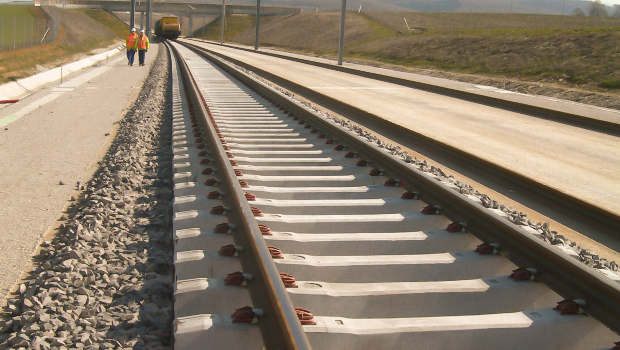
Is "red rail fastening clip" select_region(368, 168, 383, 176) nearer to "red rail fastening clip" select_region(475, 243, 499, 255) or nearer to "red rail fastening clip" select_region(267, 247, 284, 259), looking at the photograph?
"red rail fastening clip" select_region(475, 243, 499, 255)

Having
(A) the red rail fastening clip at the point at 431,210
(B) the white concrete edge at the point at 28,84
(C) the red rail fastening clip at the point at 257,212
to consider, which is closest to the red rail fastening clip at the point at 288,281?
(C) the red rail fastening clip at the point at 257,212

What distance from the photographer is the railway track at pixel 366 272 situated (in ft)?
11.5

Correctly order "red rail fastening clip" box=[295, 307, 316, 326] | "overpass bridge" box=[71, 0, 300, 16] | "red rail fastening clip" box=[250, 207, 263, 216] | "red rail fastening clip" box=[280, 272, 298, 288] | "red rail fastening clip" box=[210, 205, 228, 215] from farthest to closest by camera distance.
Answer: "overpass bridge" box=[71, 0, 300, 16] < "red rail fastening clip" box=[210, 205, 228, 215] < "red rail fastening clip" box=[250, 207, 263, 216] < "red rail fastening clip" box=[280, 272, 298, 288] < "red rail fastening clip" box=[295, 307, 316, 326]

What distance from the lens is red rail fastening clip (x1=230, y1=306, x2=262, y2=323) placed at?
356cm

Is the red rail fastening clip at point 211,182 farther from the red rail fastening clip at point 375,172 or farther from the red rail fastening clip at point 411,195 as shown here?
the red rail fastening clip at point 411,195

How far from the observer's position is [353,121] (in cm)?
1454

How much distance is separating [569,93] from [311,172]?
62.6ft

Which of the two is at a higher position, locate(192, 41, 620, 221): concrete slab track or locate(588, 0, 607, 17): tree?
locate(588, 0, 607, 17): tree

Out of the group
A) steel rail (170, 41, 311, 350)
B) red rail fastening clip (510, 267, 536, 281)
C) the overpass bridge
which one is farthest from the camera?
the overpass bridge

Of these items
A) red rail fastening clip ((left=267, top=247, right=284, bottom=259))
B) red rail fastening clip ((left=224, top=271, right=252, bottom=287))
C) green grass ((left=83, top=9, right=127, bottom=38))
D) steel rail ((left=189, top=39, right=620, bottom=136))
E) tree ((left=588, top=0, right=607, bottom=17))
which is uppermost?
tree ((left=588, top=0, right=607, bottom=17))

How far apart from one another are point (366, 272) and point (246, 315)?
111 cm

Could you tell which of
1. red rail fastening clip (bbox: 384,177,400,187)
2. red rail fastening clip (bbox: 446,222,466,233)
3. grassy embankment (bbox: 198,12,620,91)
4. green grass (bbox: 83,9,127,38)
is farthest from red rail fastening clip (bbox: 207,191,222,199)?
green grass (bbox: 83,9,127,38)

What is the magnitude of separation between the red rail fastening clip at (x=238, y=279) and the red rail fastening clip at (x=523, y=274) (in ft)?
5.54

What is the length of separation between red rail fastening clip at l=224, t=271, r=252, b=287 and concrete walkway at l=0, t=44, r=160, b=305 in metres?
1.60
